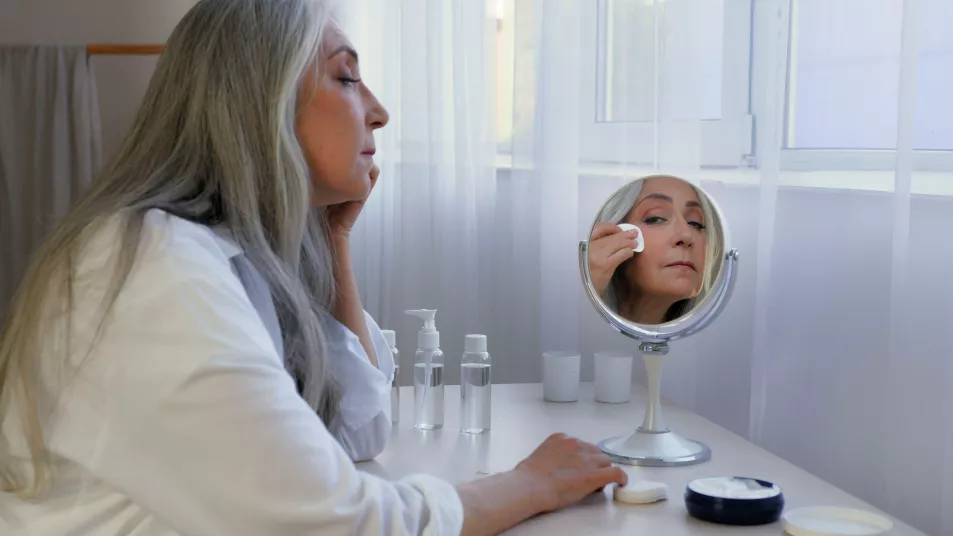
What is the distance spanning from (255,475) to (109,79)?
2.30 m

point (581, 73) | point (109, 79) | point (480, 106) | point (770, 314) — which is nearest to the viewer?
point (770, 314)

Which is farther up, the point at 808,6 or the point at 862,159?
the point at 808,6

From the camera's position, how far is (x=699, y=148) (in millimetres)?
1752

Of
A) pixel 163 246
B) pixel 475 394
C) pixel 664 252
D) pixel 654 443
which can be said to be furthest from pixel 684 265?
pixel 163 246

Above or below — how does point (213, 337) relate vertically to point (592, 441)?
above

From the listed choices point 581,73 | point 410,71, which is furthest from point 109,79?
point 581,73

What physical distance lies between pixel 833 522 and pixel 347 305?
693 mm

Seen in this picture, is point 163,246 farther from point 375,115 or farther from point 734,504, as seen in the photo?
point 734,504

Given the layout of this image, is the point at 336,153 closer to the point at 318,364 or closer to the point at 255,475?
the point at 318,364

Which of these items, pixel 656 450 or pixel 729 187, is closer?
pixel 656 450

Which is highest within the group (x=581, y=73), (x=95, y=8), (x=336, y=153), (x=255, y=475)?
(x=95, y=8)

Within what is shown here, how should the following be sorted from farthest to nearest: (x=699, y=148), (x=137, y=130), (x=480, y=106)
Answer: (x=480, y=106)
(x=699, y=148)
(x=137, y=130)

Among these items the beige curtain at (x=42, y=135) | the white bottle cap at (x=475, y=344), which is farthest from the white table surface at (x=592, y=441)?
the beige curtain at (x=42, y=135)

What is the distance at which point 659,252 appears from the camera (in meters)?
1.37
